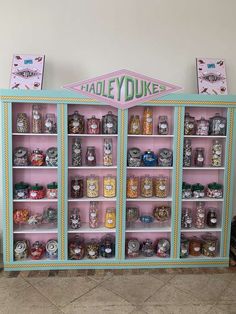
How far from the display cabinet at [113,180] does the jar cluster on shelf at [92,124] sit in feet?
0.03

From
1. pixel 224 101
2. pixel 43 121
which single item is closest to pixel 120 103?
pixel 43 121

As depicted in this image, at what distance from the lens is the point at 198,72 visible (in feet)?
9.55

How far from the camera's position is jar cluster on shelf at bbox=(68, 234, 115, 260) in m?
2.81

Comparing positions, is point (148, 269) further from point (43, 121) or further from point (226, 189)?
point (43, 121)

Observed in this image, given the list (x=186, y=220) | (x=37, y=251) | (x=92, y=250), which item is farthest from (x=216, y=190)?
(x=37, y=251)

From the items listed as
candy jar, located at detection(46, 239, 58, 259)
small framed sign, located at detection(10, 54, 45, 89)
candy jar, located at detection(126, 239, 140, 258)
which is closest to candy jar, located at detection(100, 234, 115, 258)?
candy jar, located at detection(126, 239, 140, 258)

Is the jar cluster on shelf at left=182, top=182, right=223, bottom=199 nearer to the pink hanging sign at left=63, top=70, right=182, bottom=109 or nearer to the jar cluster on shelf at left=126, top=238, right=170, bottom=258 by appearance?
the jar cluster on shelf at left=126, top=238, right=170, bottom=258

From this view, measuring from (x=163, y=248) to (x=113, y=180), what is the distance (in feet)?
2.83

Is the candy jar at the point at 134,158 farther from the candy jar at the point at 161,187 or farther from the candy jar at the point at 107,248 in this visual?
the candy jar at the point at 107,248

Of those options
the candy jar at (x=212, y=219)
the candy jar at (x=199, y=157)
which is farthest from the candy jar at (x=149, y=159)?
the candy jar at (x=212, y=219)

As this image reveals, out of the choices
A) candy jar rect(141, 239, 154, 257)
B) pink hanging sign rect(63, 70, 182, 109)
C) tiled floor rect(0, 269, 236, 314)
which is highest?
pink hanging sign rect(63, 70, 182, 109)

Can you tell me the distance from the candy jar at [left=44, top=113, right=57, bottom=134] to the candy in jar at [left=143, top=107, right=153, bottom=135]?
89cm

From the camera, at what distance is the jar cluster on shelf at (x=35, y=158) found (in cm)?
271

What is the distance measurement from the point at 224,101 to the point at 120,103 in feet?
3.28
